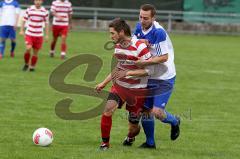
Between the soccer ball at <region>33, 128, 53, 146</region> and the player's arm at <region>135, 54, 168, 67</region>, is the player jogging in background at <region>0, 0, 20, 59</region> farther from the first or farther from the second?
the player's arm at <region>135, 54, 168, 67</region>

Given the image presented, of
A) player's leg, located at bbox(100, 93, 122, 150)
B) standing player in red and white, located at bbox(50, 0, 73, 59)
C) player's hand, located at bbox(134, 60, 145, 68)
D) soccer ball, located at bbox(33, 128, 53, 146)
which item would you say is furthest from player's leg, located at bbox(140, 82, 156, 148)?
standing player in red and white, located at bbox(50, 0, 73, 59)

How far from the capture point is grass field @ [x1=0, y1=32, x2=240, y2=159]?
8.95 m

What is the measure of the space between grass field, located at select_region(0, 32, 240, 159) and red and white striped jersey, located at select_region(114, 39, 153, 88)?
87cm

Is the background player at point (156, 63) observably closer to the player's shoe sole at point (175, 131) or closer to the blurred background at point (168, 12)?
the player's shoe sole at point (175, 131)

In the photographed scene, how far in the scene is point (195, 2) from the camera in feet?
112

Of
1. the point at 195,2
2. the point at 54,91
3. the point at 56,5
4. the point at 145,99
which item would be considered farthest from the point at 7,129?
the point at 195,2

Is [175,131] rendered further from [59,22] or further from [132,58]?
[59,22]

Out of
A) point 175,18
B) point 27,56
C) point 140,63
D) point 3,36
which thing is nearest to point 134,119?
point 140,63

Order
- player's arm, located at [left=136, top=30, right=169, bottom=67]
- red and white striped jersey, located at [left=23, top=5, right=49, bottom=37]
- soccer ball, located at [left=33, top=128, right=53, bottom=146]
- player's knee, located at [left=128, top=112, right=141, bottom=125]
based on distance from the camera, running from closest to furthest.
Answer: player's arm, located at [left=136, top=30, right=169, bottom=67]
soccer ball, located at [left=33, top=128, right=53, bottom=146]
player's knee, located at [left=128, top=112, right=141, bottom=125]
red and white striped jersey, located at [left=23, top=5, right=49, bottom=37]

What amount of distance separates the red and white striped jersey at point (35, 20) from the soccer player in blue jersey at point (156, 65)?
9228 millimetres

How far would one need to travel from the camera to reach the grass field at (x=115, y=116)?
8945mm

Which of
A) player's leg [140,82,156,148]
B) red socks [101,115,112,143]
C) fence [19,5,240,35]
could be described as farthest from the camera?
fence [19,5,240,35]

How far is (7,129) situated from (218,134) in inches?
124

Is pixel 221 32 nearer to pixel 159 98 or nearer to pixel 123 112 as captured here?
pixel 123 112
